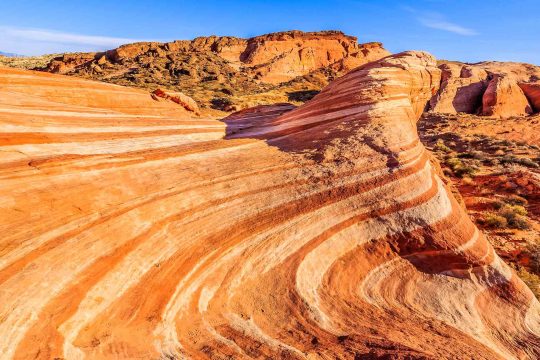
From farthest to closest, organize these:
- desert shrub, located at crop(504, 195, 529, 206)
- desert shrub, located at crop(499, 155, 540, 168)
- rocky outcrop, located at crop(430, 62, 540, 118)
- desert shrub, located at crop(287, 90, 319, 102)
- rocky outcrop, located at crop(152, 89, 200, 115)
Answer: desert shrub, located at crop(287, 90, 319, 102)
rocky outcrop, located at crop(430, 62, 540, 118)
desert shrub, located at crop(499, 155, 540, 168)
desert shrub, located at crop(504, 195, 529, 206)
rocky outcrop, located at crop(152, 89, 200, 115)

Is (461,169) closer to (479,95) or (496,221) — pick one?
(496,221)

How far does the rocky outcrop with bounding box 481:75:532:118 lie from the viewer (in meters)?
40.8

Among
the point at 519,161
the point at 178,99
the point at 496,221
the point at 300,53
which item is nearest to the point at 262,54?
the point at 300,53

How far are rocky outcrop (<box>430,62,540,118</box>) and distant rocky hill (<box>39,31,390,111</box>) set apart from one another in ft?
57.9

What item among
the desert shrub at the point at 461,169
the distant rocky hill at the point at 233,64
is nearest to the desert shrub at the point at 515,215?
the desert shrub at the point at 461,169

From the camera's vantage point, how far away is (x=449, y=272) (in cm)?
576

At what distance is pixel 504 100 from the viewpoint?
136ft

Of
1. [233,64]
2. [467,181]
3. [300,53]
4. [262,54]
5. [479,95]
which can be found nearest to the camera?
[467,181]

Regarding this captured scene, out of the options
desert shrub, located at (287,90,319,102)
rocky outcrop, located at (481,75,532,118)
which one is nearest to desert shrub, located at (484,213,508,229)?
rocky outcrop, located at (481,75,532,118)

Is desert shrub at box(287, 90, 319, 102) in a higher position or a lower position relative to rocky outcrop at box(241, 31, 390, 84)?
lower

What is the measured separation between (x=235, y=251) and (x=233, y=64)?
69.3m

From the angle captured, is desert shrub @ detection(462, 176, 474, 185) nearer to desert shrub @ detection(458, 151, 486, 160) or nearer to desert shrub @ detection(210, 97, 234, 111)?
desert shrub @ detection(458, 151, 486, 160)

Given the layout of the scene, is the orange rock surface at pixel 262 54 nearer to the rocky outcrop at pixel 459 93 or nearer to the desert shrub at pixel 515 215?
the rocky outcrop at pixel 459 93

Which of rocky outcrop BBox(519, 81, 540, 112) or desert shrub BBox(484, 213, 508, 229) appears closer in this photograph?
desert shrub BBox(484, 213, 508, 229)
